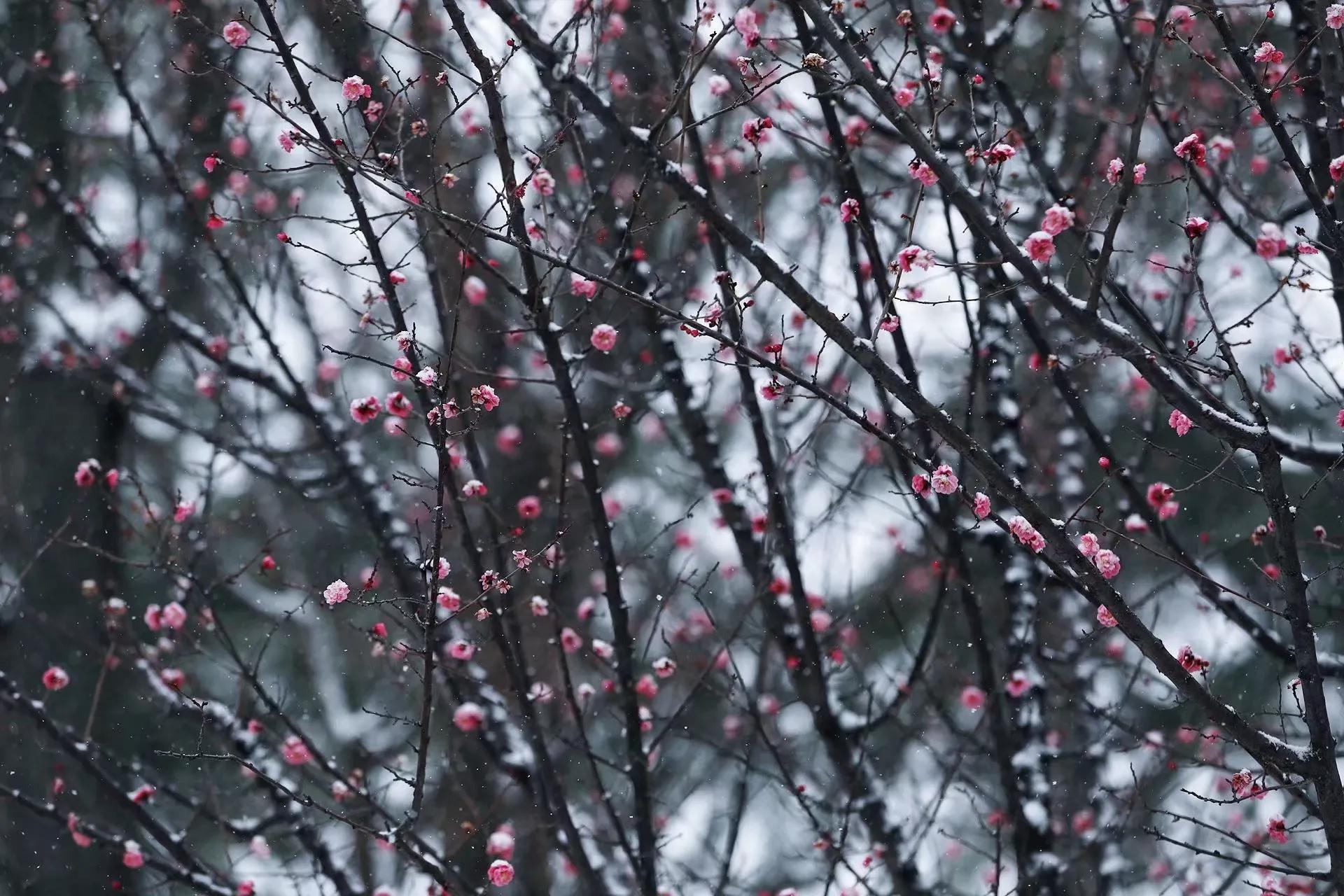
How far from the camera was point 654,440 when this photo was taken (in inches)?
436

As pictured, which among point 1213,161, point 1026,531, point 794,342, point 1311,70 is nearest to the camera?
point 1026,531

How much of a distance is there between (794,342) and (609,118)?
3.00 metres

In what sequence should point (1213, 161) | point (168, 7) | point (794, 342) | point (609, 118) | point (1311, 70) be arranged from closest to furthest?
point (609, 118) < point (1311, 70) < point (1213, 161) < point (794, 342) < point (168, 7)

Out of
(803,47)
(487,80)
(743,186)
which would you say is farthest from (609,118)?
(743,186)

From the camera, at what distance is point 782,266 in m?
3.14

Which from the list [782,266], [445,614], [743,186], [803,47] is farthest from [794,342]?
[782,266]

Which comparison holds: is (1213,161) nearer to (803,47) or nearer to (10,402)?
(803,47)

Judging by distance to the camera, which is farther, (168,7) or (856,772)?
(168,7)

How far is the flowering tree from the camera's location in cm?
313

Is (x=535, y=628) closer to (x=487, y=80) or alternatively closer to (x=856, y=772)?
(x=856, y=772)

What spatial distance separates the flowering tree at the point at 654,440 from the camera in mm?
3133

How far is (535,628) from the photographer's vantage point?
7383 mm

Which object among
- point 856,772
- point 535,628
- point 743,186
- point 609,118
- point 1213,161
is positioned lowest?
point 856,772

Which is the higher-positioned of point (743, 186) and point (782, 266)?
point (743, 186)
